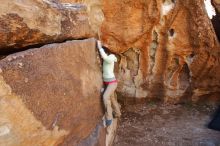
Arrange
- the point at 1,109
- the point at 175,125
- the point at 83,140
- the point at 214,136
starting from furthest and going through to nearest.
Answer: the point at 175,125, the point at 214,136, the point at 83,140, the point at 1,109

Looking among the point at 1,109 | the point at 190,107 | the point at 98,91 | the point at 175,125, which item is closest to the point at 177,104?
the point at 190,107

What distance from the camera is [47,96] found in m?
3.36

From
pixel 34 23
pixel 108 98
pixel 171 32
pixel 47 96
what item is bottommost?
pixel 108 98

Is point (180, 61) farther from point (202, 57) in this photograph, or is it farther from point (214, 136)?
point (214, 136)

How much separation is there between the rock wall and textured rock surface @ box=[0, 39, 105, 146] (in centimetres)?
198

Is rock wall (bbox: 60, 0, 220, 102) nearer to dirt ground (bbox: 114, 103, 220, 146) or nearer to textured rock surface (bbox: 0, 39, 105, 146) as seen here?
dirt ground (bbox: 114, 103, 220, 146)

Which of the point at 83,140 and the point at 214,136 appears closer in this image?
the point at 83,140

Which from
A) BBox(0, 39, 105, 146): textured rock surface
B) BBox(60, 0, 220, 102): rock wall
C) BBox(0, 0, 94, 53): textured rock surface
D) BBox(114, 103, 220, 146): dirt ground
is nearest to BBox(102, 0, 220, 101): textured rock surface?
BBox(60, 0, 220, 102): rock wall

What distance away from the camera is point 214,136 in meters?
6.15

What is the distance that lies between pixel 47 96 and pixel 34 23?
73cm

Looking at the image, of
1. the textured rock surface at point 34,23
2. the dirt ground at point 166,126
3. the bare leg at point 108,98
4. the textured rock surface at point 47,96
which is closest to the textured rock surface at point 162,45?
the dirt ground at point 166,126

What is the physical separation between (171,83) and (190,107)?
70 centimetres

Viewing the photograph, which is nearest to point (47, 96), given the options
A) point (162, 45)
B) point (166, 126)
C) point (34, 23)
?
point (34, 23)

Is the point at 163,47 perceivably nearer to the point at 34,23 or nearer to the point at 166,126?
the point at 166,126
